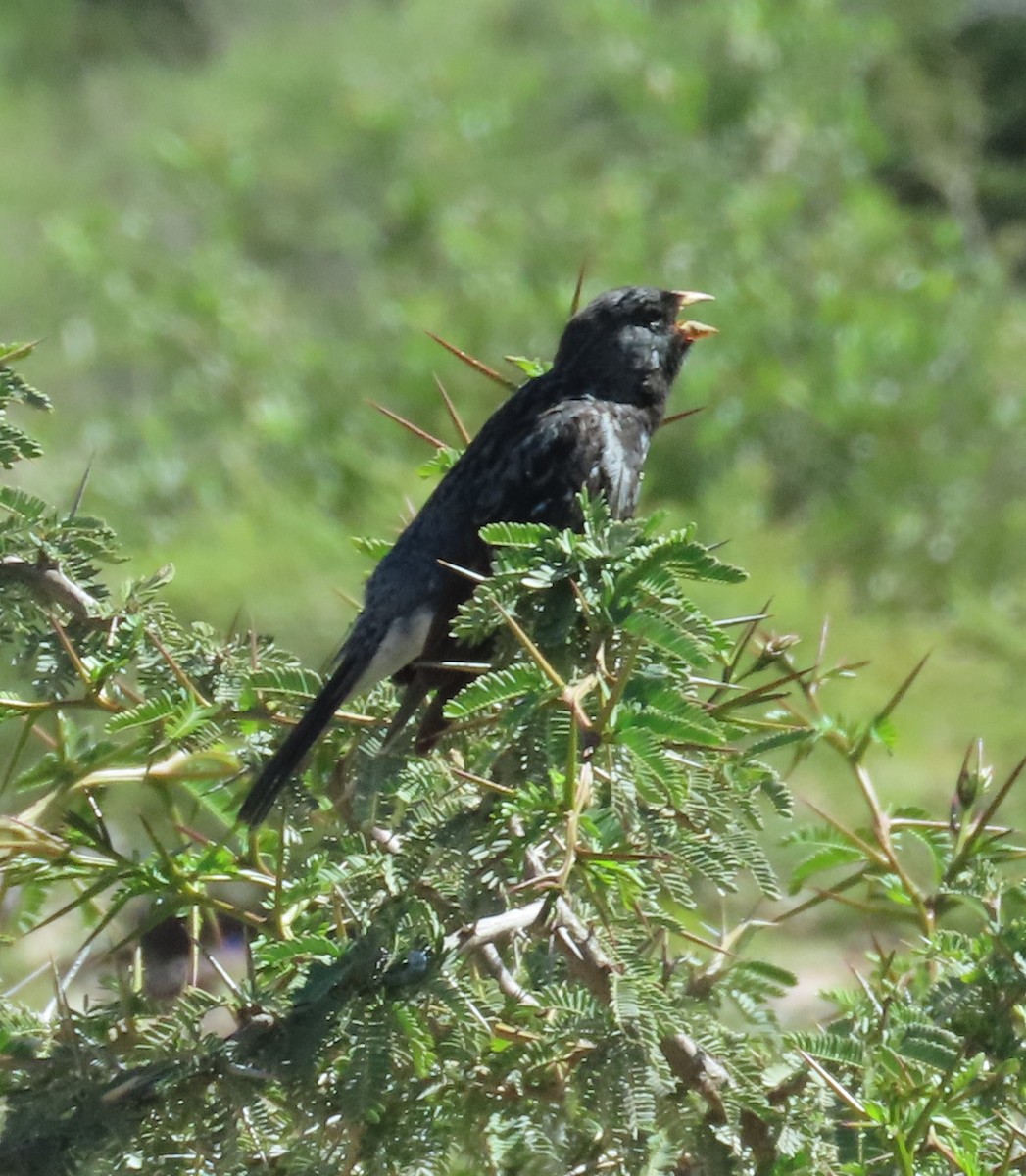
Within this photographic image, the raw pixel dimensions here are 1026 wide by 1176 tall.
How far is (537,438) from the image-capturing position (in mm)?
3113

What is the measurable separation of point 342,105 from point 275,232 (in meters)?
1.01

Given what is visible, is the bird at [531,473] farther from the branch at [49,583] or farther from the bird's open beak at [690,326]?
the branch at [49,583]

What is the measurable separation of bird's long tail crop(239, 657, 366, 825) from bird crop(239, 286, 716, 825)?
0.08 meters

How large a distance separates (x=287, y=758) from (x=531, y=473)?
121 centimetres

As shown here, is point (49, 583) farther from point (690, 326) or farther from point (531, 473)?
point (690, 326)

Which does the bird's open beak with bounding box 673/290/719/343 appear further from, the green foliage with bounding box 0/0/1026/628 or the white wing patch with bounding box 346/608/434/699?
the green foliage with bounding box 0/0/1026/628

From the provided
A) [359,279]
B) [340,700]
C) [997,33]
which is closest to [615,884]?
[340,700]

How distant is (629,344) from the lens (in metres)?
3.47

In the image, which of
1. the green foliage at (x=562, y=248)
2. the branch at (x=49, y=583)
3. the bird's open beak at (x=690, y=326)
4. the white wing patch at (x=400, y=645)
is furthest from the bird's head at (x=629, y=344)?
the green foliage at (x=562, y=248)

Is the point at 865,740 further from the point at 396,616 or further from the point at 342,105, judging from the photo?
the point at 342,105

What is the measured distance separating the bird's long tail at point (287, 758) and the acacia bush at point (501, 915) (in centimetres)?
3

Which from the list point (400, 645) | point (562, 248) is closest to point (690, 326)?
point (400, 645)

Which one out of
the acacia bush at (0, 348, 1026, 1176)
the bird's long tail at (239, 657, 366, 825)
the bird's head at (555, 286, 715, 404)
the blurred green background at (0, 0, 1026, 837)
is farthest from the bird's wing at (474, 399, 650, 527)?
the blurred green background at (0, 0, 1026, 837)

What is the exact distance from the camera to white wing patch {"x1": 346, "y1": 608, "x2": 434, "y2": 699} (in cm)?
254
